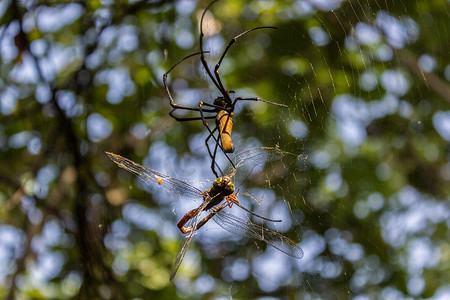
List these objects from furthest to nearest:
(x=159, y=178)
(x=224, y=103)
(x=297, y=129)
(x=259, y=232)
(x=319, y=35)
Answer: (x=319, y=35), (x=297, y=129), (x=224, y=103), (x=259, y=232), (x=159, y=178)

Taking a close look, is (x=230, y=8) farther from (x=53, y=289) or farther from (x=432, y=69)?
(x=53, y=289)

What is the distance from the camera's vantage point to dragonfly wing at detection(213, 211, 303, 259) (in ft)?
5.32

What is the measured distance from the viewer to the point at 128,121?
3.96 metres

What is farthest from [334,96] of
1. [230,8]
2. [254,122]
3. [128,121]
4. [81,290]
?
[81,290]

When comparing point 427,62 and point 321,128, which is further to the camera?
point 427,62

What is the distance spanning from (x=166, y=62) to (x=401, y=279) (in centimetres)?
308

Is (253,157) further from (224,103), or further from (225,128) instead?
(224,103)

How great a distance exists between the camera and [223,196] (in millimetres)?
1595

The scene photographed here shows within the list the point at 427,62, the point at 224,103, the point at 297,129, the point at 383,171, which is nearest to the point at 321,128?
the point at 297,129

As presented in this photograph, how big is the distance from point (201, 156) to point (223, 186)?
221 centimetres

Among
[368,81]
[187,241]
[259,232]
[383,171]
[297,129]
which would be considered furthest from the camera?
[383,171]

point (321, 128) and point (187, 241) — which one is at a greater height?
point (187, 241)

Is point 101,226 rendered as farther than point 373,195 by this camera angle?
No

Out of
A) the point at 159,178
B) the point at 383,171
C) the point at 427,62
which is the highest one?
the point at 159,178
